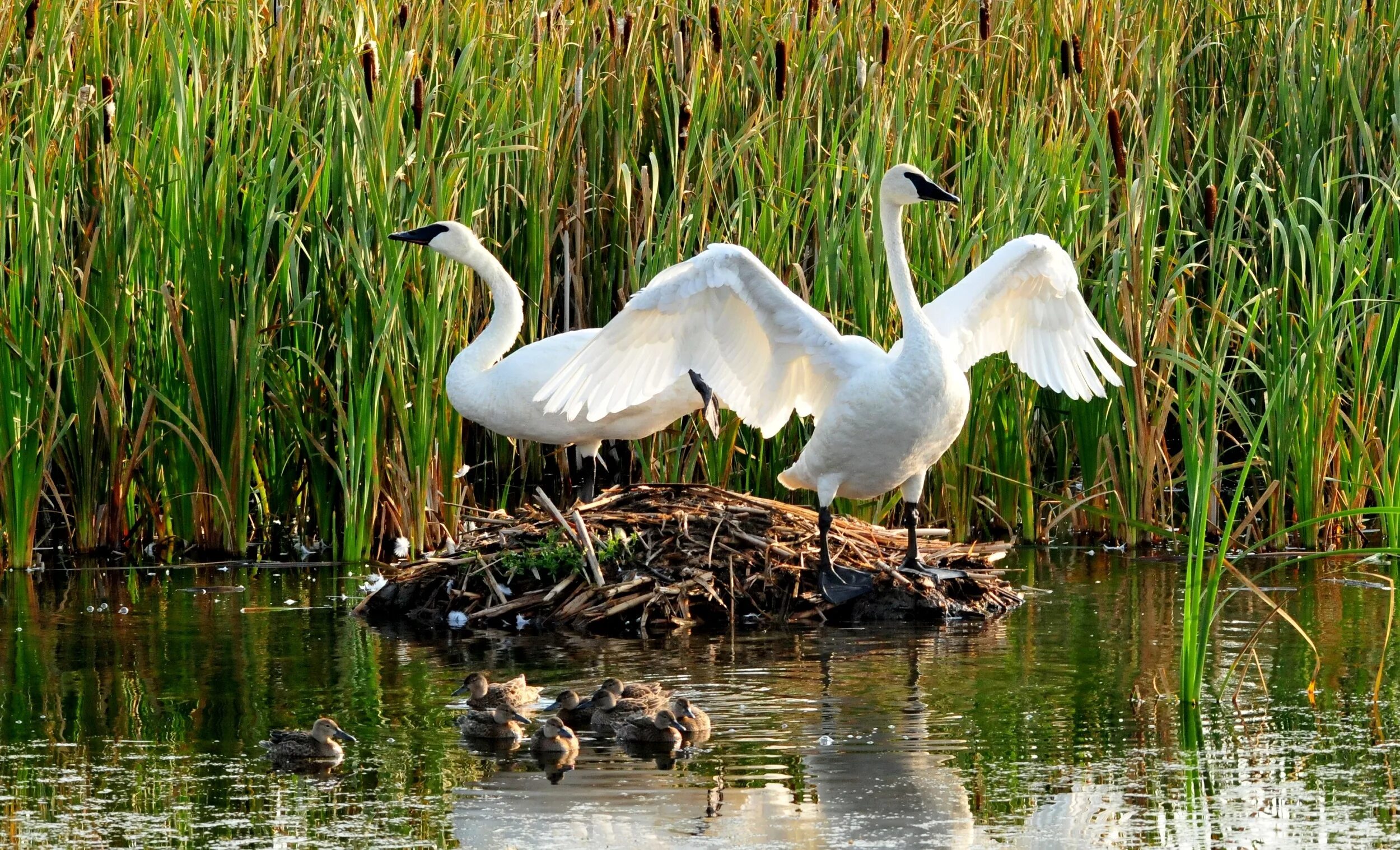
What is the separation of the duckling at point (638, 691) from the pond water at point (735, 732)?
0.21 m

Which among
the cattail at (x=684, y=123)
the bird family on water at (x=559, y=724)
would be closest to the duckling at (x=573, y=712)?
the bird family on water at (x=559, y=724)

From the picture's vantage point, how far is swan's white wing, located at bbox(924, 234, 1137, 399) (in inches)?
372

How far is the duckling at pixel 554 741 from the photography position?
6.43 m

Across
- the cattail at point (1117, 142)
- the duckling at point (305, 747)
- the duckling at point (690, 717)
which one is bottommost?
the duckling at point (305, 747)

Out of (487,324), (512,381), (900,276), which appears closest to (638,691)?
(900,276)

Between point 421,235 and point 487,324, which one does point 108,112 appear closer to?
point 421,235

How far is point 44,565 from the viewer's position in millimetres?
10234

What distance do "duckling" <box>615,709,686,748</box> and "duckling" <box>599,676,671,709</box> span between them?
0.13 m

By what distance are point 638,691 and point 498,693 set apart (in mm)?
448

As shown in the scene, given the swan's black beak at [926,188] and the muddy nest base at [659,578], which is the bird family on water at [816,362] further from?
the muddy nest base at [659,578]

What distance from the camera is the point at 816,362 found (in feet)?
29.3

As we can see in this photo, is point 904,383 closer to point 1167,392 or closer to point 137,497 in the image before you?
point 1167,392

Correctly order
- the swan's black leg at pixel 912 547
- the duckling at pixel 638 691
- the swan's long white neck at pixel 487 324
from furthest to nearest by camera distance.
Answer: the swan's long white neck at pixel 487 324, the swan's black leg at pixel 912 547, the duckling at pixel 638 691

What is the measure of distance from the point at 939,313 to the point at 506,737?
361 centimetres
